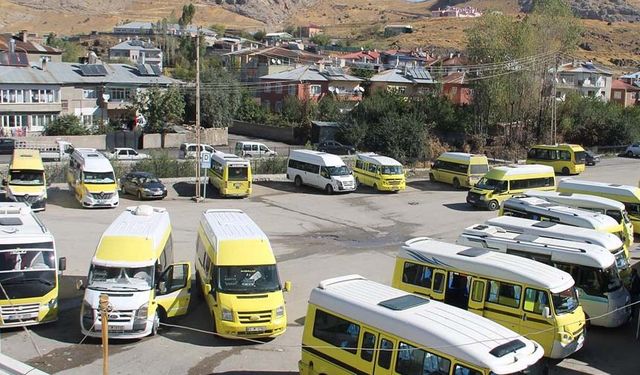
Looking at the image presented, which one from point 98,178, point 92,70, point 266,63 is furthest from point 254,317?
point 266,63

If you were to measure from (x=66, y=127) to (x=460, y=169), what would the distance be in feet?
110

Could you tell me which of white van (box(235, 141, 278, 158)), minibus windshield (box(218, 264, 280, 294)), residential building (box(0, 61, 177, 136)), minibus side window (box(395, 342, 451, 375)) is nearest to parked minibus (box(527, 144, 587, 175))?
white van (box(235, 141, 278, 158))

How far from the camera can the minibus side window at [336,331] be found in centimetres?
1154

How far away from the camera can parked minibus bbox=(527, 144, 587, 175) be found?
43656 mm

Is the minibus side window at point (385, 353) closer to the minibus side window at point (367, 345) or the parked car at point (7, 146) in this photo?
the minibus side window at point (367, 345)

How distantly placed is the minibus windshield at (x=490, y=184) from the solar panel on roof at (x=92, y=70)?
144ft

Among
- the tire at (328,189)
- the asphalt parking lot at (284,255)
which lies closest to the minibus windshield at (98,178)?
the asphalt parking lot at (284,255)

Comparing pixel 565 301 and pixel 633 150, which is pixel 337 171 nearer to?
pixel 565 301

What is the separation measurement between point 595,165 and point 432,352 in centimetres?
4339

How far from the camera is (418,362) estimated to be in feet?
34.5

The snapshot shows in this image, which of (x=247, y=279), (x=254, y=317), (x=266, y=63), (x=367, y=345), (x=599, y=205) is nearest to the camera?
(x=367, y=345)

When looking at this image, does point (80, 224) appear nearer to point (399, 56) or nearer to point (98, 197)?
point (98, 197)

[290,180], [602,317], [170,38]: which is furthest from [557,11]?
[170,38]

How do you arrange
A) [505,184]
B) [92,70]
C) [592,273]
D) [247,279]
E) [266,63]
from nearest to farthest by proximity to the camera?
[247,279]
[592,273]
[505,184]
[92,70]
[266,63]
